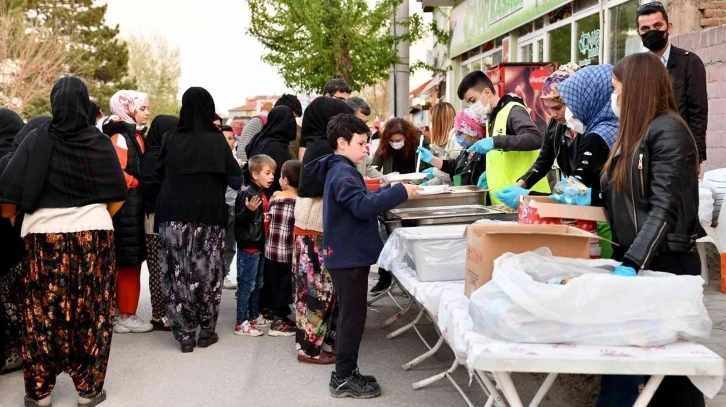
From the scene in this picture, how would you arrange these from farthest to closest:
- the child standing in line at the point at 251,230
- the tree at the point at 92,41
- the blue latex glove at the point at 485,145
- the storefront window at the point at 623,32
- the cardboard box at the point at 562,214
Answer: the tree at the point at 92,41
the storefront window at the point at 623,32
the child standing in line at the point at 251,230
the blue latex glove at the point at 485,145
the cardboard box at the point at 562,214

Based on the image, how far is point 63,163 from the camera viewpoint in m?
4.39

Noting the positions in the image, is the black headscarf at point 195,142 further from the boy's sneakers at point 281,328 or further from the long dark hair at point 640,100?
the long dark hair at point 640,100

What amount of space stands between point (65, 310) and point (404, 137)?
3867 millimetres

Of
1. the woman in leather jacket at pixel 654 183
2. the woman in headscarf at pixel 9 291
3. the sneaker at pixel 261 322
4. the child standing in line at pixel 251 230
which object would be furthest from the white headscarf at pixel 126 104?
the woman in leather jacket at pixel 654 183

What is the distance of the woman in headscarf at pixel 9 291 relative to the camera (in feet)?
16.1

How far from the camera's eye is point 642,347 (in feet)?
9.23

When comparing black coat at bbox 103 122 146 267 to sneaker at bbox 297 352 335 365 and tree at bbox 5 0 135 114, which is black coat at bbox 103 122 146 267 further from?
tree at bbox 5 0 135 114

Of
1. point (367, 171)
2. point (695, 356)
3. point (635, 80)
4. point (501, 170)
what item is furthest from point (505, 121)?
point (695, 356)

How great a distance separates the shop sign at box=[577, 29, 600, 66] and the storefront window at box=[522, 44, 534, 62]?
2266 mm

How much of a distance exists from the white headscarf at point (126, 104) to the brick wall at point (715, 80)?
5483 mm

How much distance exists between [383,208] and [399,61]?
466 inches

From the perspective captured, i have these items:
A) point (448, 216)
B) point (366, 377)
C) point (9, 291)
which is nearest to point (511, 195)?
point (448, 216)

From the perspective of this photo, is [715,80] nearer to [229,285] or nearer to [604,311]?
[229,285]

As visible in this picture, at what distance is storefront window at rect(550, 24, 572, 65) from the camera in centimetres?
1195
